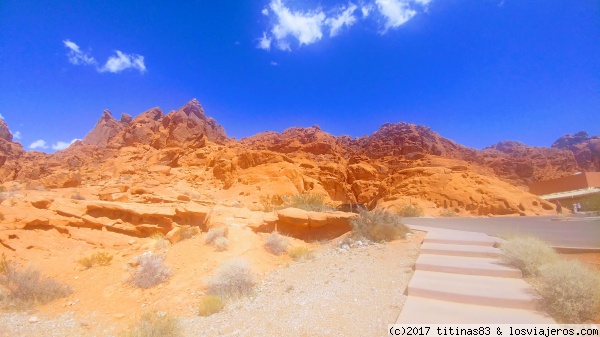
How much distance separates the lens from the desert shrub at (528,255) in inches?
205

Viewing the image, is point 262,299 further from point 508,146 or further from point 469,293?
point 508,146

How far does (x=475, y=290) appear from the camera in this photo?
185 inches

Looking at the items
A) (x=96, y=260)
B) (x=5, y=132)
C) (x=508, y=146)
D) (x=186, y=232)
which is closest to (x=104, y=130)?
(x=5, y=132)

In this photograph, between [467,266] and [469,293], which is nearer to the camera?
[469,293]

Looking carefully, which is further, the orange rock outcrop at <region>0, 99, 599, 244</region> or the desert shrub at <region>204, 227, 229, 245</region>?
the orange rock outcrop at <region>0, 99, 599, 244</region>

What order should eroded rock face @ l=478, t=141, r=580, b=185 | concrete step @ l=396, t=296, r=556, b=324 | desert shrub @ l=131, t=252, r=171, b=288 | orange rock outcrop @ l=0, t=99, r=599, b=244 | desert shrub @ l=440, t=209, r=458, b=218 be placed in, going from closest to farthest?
concrete step @ l=396, t=296, r=556, b=324 < desert shrub @ l=131, t=252, r=171, b=288 < orange rock outcrop @ l=0, t=99, r=599, b=244 < desert shrub @ l=440, t=209, r=458, b=218 < eroded rock face @ l=478, t=141, r=580, b=185

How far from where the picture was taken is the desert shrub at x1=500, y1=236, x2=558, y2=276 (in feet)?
17.1

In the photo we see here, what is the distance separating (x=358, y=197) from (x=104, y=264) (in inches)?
1233

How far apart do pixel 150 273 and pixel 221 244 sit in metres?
2.18

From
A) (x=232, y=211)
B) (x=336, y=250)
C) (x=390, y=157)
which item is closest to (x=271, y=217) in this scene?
(x=232, y=211)

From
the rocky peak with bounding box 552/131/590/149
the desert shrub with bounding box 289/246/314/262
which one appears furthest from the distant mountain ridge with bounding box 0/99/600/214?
the desert shrub with bounding box 289/246/314/262

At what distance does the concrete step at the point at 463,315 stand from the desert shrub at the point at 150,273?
604cm

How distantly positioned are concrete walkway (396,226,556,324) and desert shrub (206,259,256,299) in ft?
12.0

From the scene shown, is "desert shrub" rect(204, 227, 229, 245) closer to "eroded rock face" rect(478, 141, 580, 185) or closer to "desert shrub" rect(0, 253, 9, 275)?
"desert shrub" rect(0, 253, 9, 275)
